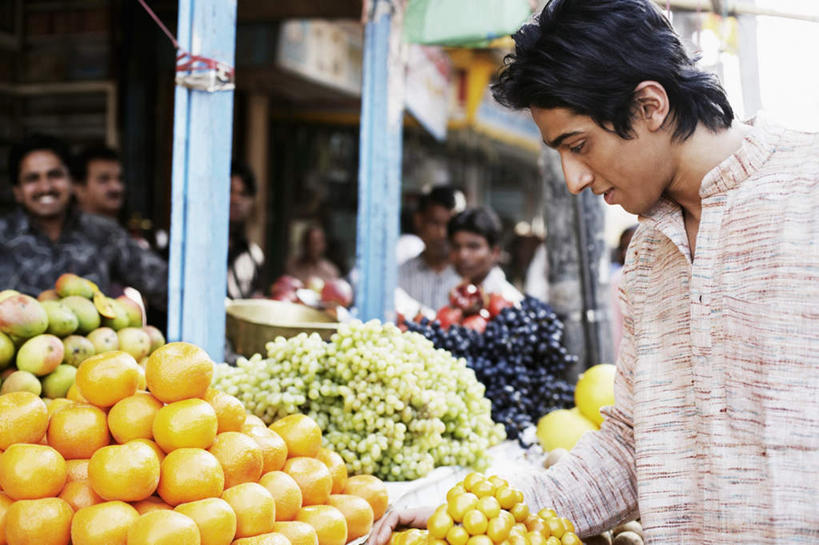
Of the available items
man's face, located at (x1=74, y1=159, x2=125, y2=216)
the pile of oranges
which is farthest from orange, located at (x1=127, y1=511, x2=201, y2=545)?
man's face, located at (x1=74, y1=159, x2=125, y2=216)

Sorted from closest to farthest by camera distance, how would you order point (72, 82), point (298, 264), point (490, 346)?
point (490, 346) → point (72, 82) → point (298, 264)

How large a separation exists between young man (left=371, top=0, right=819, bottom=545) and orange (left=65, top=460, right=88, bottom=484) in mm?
646

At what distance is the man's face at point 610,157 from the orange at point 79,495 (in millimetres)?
1165

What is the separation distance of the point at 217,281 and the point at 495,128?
8.42 meters

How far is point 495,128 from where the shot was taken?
10.2 meters

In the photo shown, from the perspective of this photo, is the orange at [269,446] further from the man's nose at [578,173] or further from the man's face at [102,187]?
the man's face at [102,187]

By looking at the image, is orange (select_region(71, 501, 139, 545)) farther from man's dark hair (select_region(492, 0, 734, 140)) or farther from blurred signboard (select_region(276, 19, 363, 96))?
blurred signboard (select_region(276, 19, 363, 96))

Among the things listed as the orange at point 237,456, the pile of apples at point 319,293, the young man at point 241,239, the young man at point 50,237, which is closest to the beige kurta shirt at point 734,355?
the orange at point 237,456

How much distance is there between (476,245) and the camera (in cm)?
503

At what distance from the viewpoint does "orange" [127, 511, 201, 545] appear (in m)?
1.33

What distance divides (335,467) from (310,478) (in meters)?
0.15

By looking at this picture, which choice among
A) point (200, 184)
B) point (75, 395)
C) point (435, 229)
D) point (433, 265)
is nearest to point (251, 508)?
point (75, 395)

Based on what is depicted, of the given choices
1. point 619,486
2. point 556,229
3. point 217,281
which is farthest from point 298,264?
point 619,486

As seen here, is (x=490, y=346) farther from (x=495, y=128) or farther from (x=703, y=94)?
(x=495, y=128)
